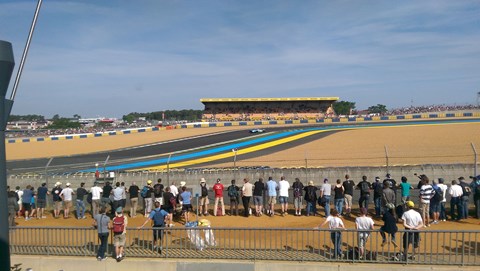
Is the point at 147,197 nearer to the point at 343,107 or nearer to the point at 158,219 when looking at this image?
the point at 158,219

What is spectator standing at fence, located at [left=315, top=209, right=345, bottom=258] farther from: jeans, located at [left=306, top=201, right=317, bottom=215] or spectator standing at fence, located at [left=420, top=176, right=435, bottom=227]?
jeans, located at [left=306, top=201, right=317, bottom=215]

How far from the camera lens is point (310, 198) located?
11812 millimetres

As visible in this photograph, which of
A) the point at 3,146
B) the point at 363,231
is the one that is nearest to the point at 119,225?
the point at 3,146

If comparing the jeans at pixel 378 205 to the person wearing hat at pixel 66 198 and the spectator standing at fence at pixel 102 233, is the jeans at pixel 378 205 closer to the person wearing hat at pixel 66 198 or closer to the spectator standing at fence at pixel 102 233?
the spectator standing at fence at pixel 102 233

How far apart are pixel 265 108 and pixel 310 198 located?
77.0 m

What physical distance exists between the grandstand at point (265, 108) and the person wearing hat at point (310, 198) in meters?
72.9

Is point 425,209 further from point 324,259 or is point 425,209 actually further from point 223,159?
point 223,159

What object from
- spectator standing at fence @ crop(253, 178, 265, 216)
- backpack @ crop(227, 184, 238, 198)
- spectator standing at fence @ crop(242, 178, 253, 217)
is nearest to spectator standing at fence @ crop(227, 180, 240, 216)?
backpack @ crop(227, 184, 238, 198)

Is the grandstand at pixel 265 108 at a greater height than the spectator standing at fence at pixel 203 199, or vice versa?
the grandstand at pixel 265 108

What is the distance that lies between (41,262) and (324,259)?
612 cm

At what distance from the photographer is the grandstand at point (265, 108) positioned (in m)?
85.4

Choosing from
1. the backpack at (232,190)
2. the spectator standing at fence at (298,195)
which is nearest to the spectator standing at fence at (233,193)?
the backpack at (232,190)

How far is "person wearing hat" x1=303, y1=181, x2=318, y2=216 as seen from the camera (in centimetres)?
1173

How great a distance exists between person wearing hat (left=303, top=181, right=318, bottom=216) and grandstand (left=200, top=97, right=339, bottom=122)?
7292 cm
